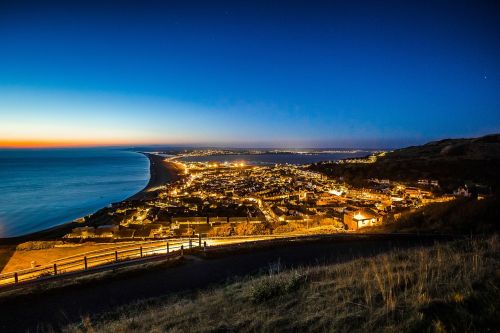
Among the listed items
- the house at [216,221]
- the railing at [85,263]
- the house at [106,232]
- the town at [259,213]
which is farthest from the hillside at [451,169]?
the house at [106,232]

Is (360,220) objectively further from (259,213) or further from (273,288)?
(273,288)

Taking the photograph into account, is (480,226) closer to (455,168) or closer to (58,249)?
(58,249)

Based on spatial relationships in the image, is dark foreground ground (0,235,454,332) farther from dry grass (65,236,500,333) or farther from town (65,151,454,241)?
town (65,151,454,241)

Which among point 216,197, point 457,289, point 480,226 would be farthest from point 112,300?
point 216,197

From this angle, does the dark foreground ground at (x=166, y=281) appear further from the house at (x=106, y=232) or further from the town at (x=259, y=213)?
the house at (x=106, y=232)

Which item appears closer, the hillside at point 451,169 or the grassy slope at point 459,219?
the grassy slope at point 459,219

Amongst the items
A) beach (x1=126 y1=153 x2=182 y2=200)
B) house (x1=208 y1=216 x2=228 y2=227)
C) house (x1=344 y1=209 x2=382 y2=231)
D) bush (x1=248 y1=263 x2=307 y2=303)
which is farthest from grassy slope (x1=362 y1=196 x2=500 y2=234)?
beach (x1=126 y1=153 x2=182 y2=200)

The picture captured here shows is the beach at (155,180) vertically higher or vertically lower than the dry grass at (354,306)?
lower
